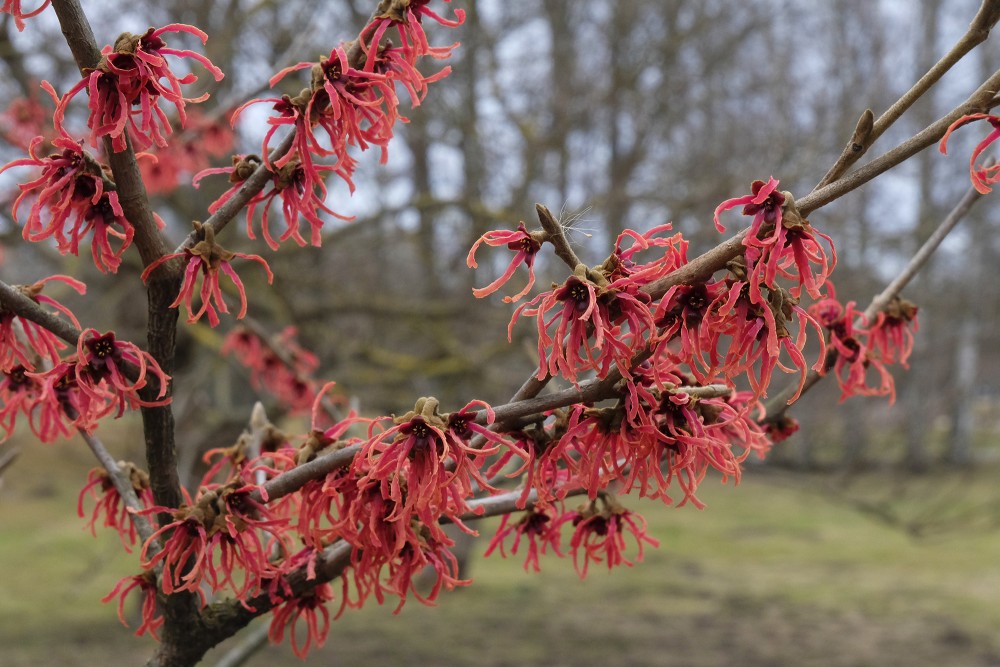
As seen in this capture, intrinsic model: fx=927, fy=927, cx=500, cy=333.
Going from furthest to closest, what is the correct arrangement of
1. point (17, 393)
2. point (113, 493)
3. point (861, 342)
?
1. point (861, 342)
2. point (113, 493)
3. point (17, 393)

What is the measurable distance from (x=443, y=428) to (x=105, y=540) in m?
10.1

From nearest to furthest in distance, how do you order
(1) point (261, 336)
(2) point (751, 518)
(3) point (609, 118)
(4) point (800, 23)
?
(1) point (261, 336), (3) point (609, 118), (4) point (800, 23), (2) point (751, 518)

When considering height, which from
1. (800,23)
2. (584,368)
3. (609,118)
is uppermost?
(800,23)

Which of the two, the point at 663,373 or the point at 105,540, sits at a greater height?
the point at 663,373

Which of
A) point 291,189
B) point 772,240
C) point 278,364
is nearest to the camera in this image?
point 772,240

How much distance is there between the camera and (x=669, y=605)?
852 centimetres

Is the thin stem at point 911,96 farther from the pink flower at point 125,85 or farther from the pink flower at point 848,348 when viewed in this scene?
the pink flower at point 125,85

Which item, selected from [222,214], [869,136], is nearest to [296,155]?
[222,214]

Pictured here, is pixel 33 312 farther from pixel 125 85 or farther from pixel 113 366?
pixel 125 85

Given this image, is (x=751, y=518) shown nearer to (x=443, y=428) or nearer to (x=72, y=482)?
(x=72, y=482)

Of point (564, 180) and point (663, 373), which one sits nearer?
point (663, 373)

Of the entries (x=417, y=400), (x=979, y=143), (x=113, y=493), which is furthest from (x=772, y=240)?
(x=113, y=493)

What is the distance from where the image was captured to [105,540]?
10.0 metres

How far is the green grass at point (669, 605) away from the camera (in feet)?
22.9
